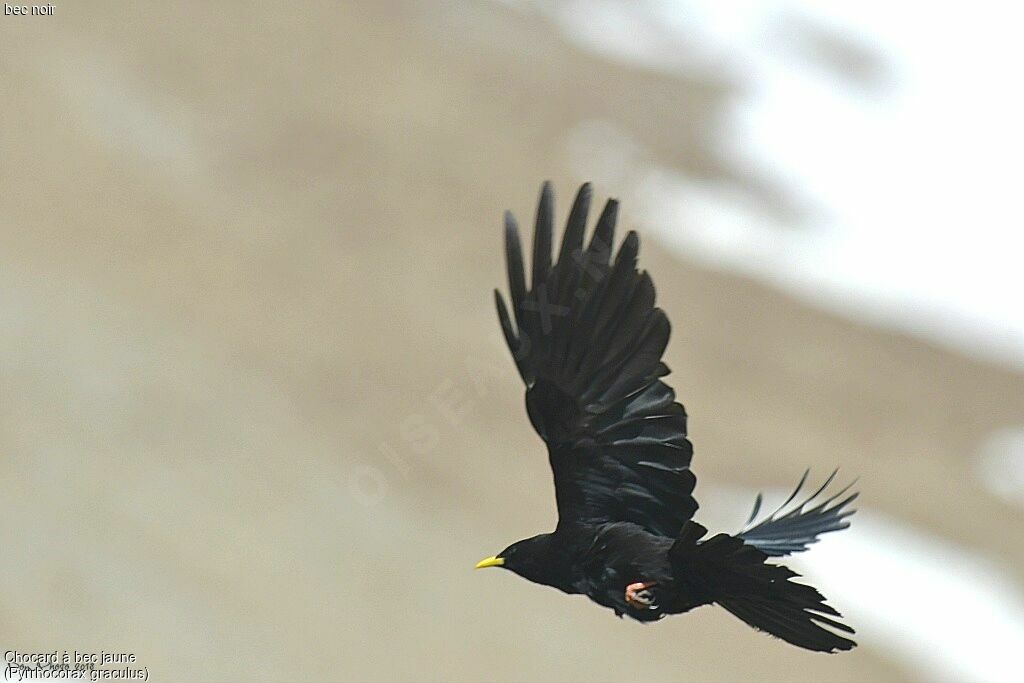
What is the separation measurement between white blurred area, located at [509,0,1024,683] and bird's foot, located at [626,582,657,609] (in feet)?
23.9

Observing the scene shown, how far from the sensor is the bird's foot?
1734 mm

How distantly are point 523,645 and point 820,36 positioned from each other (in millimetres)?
9842

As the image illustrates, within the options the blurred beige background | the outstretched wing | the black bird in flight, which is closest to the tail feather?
the black bird in flight

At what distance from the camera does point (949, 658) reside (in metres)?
8.46

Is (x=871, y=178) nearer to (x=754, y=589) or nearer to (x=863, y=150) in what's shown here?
(x=863, y=150)

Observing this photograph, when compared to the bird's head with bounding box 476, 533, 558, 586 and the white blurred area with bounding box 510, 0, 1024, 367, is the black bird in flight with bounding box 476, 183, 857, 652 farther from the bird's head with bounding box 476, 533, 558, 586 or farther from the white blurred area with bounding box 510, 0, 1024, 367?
the white blurred area with bounding box 510, 0, 1024, 367

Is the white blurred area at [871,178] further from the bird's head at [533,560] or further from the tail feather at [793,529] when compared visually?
the bird's head at [533,560]

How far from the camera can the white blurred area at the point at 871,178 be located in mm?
9398

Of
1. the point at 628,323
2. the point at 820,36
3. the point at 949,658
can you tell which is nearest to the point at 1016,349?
the point at 949,658

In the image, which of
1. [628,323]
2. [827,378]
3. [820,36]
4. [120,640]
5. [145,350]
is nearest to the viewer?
[628,323]

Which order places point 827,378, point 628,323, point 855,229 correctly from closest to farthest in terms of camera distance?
point 628,323 < point 827,378 < point 855,229

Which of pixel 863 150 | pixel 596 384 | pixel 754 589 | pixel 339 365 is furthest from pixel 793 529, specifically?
pixel 863 150

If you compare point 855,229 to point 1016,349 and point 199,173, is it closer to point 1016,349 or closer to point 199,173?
point 1016,349

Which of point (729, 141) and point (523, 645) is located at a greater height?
point (729, 141)
